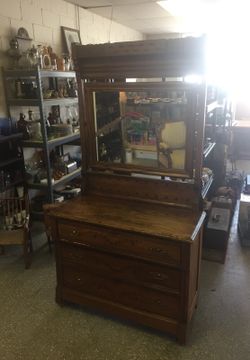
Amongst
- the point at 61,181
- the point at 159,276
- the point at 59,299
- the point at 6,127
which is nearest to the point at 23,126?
the point at 6,127

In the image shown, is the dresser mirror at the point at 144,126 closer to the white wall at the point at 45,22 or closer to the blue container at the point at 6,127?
the blue container at the point at 6,127

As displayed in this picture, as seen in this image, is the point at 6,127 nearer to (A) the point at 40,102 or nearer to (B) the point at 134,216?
(A) the point at 40,102

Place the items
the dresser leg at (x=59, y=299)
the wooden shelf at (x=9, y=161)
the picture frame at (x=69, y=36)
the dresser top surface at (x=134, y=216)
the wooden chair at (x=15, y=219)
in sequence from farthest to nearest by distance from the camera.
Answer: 1. the picture frame at (x=69, y=36)
2. the wooden shelf at (x=9, y=161)
3. the wooden chair at (x=15, y=219)
4. the dresser leg at (x=59, y=299)
5. the dresser top surface at (x=134, y=216)

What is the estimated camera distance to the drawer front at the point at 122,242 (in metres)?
1.76

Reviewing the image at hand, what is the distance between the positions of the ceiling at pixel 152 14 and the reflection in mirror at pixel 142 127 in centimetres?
234

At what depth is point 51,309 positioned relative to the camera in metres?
2.28

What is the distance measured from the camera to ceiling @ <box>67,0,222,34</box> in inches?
152

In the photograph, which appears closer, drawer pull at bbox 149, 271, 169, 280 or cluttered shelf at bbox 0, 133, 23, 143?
drawer pull at bbox 149, 271, 169, 280

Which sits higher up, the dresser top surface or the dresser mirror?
the dresser mirror

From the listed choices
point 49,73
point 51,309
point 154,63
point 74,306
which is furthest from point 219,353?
point 49,73

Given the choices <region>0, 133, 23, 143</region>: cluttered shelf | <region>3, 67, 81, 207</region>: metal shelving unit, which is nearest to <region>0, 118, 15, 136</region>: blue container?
<region>0, 133, 23, 143</region>: cluttered shelf

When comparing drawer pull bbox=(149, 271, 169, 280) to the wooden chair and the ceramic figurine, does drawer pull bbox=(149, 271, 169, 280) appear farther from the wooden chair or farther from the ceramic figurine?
the ceramic figurine

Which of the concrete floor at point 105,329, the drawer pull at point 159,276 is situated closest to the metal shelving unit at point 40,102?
the concrete floor at point 105,329

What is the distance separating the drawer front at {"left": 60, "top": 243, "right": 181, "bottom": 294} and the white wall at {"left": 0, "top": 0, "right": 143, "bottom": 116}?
1789 millimetres
